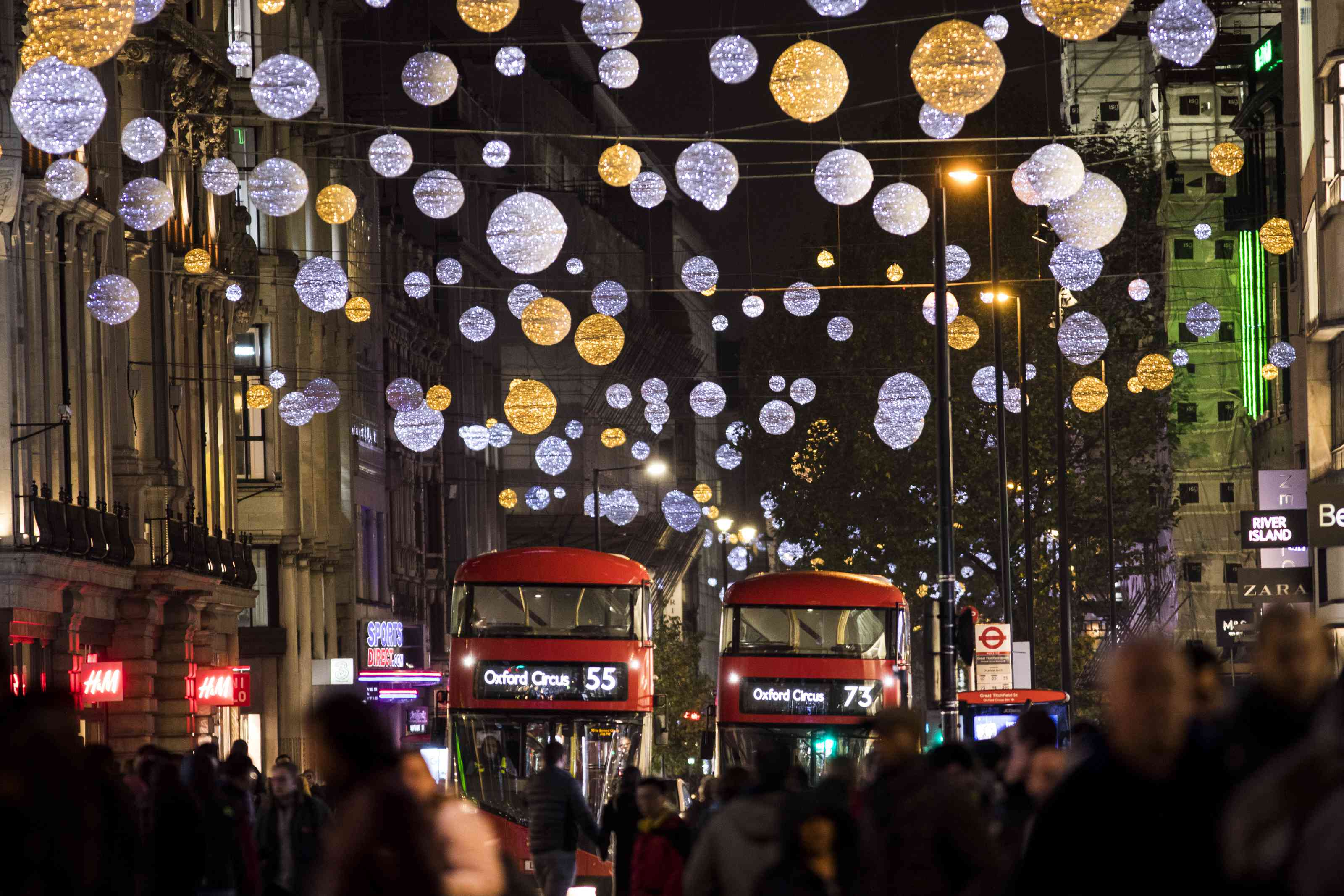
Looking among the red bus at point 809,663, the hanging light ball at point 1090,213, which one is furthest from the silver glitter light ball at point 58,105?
the hanging light ball at point 1090,213

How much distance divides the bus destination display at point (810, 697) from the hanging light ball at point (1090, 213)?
575 cm

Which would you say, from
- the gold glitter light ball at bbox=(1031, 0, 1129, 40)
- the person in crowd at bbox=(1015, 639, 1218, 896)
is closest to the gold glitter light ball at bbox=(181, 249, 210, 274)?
the gold glitter light ball at bbox=(1031, 0, 1129, 40)

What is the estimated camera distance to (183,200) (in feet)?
140

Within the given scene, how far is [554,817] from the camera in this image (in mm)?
17156

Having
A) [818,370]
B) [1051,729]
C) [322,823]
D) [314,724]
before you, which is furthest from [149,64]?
[314,724]

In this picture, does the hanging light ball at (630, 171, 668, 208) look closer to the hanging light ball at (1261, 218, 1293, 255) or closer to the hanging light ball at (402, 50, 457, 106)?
the hanging light ball at (402, 50, 457, 106)

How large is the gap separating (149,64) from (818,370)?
22.2m

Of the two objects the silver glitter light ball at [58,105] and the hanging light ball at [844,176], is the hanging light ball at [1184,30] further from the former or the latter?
the silver glitter light ball at [58,105]

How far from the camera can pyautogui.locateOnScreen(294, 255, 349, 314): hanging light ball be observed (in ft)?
104

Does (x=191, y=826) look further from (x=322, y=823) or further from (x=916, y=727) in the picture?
(x=916, y=727)

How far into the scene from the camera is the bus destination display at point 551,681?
84.5 feet

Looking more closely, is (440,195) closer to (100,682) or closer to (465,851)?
(100,682)

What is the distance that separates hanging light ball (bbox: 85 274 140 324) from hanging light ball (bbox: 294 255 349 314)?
4.20m

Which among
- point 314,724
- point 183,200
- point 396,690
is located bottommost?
point 396,690
